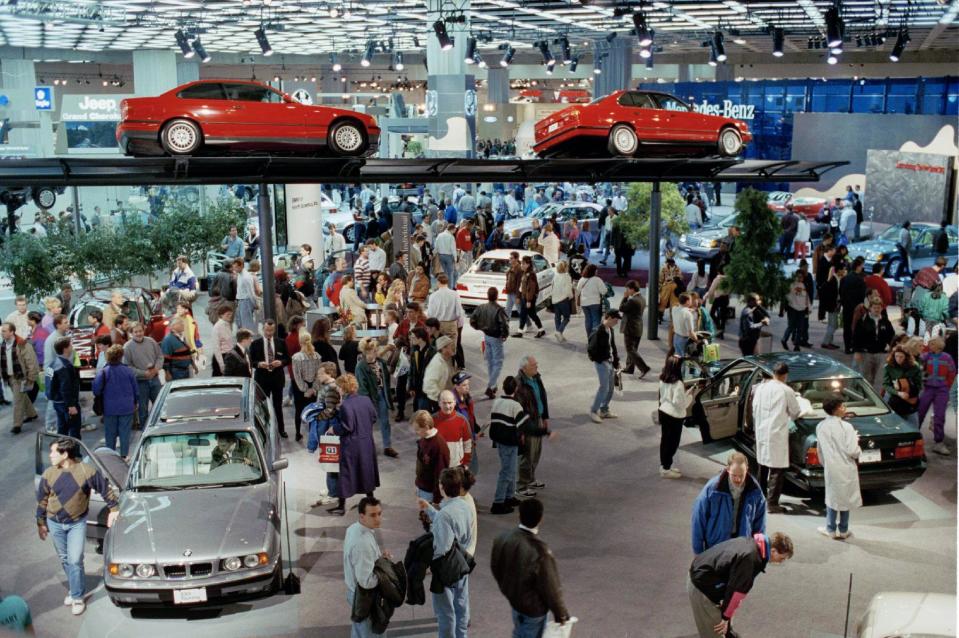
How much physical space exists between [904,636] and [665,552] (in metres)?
3.60

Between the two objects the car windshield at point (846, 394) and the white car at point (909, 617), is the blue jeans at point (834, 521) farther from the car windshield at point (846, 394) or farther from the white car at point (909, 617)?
the white car at point (909, 617)

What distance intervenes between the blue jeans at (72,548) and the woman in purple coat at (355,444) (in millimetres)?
2559

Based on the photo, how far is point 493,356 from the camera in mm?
14453

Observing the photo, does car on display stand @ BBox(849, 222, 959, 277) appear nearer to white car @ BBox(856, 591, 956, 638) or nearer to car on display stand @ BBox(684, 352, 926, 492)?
car on display stand @ BBox(684, 352, 926, 492)

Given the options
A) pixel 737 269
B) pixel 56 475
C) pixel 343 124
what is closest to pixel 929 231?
pixel 737 269

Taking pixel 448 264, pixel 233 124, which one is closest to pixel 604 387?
pixel 233 124

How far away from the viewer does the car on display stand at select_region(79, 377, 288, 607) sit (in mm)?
7668

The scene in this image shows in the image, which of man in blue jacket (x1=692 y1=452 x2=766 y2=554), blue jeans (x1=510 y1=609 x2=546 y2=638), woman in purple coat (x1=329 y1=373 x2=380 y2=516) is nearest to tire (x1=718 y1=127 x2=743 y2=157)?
woman in purple coat (x1=329 y1=373 x2=380 y2=516)

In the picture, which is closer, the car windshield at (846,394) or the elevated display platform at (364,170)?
the car windshield at (846,394)

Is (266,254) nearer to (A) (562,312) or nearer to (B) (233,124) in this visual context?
(B) (233,124)

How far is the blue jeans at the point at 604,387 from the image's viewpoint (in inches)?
515

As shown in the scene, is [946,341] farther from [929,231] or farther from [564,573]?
[929,231]

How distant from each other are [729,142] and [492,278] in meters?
5.47

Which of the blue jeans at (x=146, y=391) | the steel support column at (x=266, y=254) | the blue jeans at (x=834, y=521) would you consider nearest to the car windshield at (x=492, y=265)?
the steel support column at (x=266, y=254)
